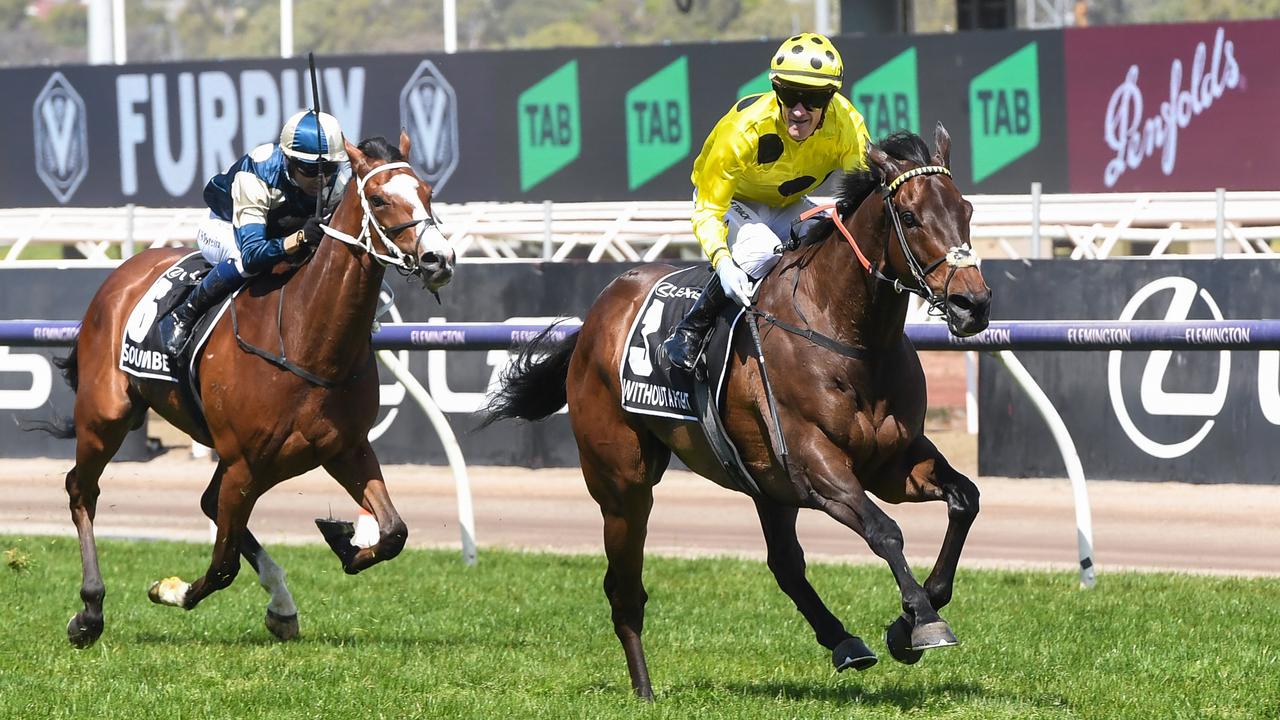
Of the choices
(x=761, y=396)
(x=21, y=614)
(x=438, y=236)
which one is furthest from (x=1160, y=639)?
(x=21, y=614)

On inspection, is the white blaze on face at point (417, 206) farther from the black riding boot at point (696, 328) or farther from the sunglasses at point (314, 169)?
the black riding boot at point (696, 328)

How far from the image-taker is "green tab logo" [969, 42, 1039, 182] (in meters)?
17.1

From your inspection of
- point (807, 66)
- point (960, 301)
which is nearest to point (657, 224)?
point (807, 66)

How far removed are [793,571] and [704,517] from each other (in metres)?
4.64

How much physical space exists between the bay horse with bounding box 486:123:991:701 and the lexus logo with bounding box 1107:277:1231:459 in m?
5.54

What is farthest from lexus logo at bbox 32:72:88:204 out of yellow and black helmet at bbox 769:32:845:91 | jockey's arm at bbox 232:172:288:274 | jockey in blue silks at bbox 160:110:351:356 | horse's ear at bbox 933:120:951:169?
horse's ear at bbox 933:120:951:169

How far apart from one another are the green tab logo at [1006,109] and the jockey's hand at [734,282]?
11929 mm

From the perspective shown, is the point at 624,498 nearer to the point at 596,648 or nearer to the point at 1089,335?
the point at 596,648

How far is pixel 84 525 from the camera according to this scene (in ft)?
25.2

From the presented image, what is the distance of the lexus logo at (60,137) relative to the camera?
1978 cm

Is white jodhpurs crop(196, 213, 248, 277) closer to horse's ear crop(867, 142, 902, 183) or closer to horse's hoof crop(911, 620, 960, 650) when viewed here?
horse's ear crop(867, 142, 902, 183)

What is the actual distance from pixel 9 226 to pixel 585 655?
→ 1258cm

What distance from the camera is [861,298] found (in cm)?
562

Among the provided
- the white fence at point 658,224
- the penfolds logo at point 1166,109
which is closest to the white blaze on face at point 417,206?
the white fence at point 658,224
